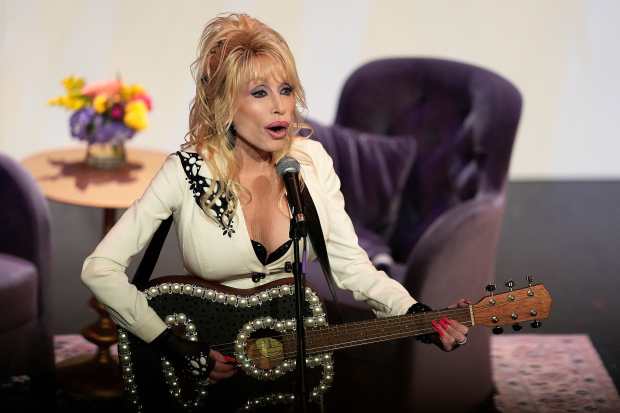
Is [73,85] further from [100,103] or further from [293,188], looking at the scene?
[293,188]

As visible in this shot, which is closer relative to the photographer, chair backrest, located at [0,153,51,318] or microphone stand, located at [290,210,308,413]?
microphone stand, located at [290,210,308,413]

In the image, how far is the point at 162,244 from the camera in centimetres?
249

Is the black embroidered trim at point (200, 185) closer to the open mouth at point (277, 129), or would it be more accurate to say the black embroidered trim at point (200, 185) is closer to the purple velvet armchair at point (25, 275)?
the open mouth at point (277, 129)

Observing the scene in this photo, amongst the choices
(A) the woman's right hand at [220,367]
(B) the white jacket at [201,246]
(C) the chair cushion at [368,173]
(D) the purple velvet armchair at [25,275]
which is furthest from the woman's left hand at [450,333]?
(D) the purple velvet armchair at [25,275]

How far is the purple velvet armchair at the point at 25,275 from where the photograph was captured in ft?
12.1

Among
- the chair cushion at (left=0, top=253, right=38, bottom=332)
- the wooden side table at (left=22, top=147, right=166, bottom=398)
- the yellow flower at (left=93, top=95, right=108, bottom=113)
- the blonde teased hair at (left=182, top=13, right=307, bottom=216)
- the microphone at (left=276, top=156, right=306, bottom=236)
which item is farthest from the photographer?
the yellow flower at (left=93, top=95, right=108, bottom=113)

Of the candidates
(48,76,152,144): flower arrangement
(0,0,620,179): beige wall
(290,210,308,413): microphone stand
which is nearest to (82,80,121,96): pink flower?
(48,76,152,144): flower arrangement

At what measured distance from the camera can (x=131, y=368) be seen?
2492mm

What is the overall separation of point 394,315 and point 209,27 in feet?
2.59

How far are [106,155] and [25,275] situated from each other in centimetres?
62

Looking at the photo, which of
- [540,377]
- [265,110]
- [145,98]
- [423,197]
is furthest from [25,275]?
[540,377]

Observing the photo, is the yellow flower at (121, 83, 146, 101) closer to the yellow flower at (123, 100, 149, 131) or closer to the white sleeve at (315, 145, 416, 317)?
the yellow flower at (123, 100, 149, 131)

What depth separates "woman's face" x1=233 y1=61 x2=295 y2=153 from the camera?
2.37 meters

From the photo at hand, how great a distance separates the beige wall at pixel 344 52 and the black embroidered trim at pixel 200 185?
1.22 m
